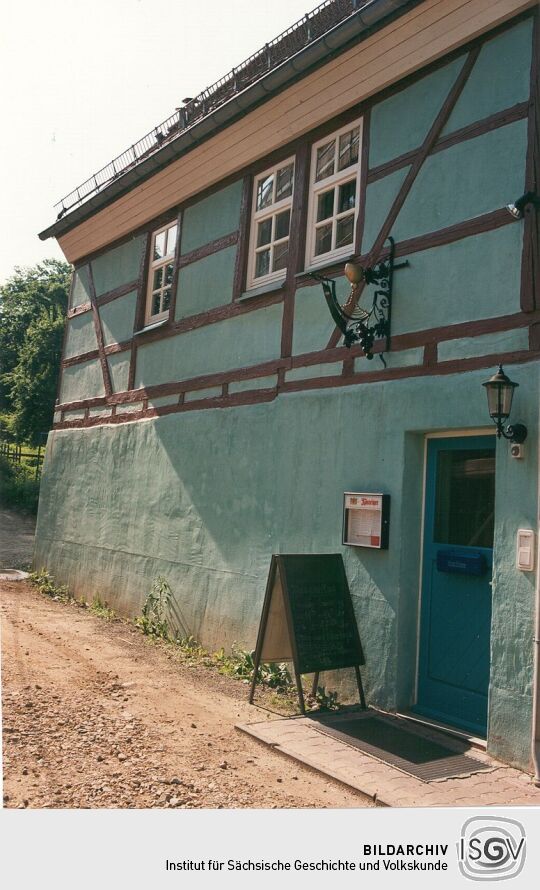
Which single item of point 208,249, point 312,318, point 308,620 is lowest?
point 308,620

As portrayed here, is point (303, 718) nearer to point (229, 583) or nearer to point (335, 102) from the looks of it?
point (229, 583)

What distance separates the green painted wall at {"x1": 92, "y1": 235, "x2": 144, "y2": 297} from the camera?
989cm

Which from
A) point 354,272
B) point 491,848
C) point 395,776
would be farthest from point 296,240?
point 491,848

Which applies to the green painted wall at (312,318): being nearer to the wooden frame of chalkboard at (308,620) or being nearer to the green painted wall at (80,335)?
the wooden frame of chalkboard at (308,620)

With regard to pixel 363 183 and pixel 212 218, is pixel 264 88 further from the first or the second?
pixel 212 218

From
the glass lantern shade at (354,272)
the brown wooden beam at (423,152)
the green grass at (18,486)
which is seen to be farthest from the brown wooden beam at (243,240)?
the green grass at (18,486)

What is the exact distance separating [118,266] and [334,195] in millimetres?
4587

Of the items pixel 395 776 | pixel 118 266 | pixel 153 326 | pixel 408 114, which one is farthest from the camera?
pixel 118 266

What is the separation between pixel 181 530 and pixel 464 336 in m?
4.01

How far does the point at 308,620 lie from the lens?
5434mm

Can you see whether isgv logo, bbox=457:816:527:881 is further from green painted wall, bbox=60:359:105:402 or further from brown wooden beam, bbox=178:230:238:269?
green painted wall, bbox=60:359:105:402

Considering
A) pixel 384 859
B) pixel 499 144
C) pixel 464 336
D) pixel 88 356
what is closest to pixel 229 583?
pixel 464 336

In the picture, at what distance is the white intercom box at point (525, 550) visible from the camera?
4.40 meters

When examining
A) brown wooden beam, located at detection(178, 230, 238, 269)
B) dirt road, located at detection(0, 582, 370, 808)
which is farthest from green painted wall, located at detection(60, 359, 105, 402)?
dirt road, located at detection(0, 582, 370, 808)
